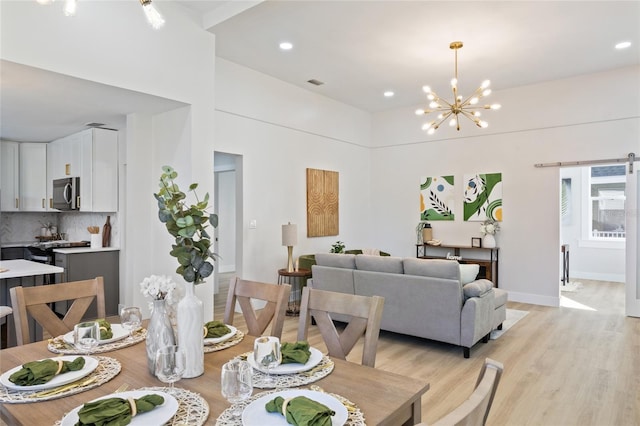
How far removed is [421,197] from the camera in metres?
7.56

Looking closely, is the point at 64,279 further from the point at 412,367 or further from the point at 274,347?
the point at 274,347

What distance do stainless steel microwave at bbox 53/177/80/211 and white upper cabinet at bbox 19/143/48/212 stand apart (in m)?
0.80

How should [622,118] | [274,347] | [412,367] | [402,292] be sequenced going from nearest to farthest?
[274,347] < [412,367] < [402,292] < [622,118]

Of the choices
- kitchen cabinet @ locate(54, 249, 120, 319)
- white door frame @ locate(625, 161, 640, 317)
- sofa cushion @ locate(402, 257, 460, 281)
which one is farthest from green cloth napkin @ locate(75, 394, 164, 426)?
white door frame @ locate(625, 161, 640, 317)

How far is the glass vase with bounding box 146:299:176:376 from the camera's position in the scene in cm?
154

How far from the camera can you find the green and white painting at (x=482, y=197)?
6.73 metres

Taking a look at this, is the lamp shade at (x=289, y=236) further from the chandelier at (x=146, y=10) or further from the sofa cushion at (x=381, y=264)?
the chandelier at (x=146, y=10)

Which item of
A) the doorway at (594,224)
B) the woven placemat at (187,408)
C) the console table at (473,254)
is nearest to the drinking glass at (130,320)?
the woven placemat at (187,408)

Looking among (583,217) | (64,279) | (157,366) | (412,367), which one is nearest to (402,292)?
(412,367)

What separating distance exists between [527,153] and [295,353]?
6064mm

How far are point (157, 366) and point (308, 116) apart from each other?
18.8 ft

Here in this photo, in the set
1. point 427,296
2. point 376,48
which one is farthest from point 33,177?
point 427,296

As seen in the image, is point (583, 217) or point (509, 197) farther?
point (583, 217)

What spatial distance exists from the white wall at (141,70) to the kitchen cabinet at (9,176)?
2910 mm
